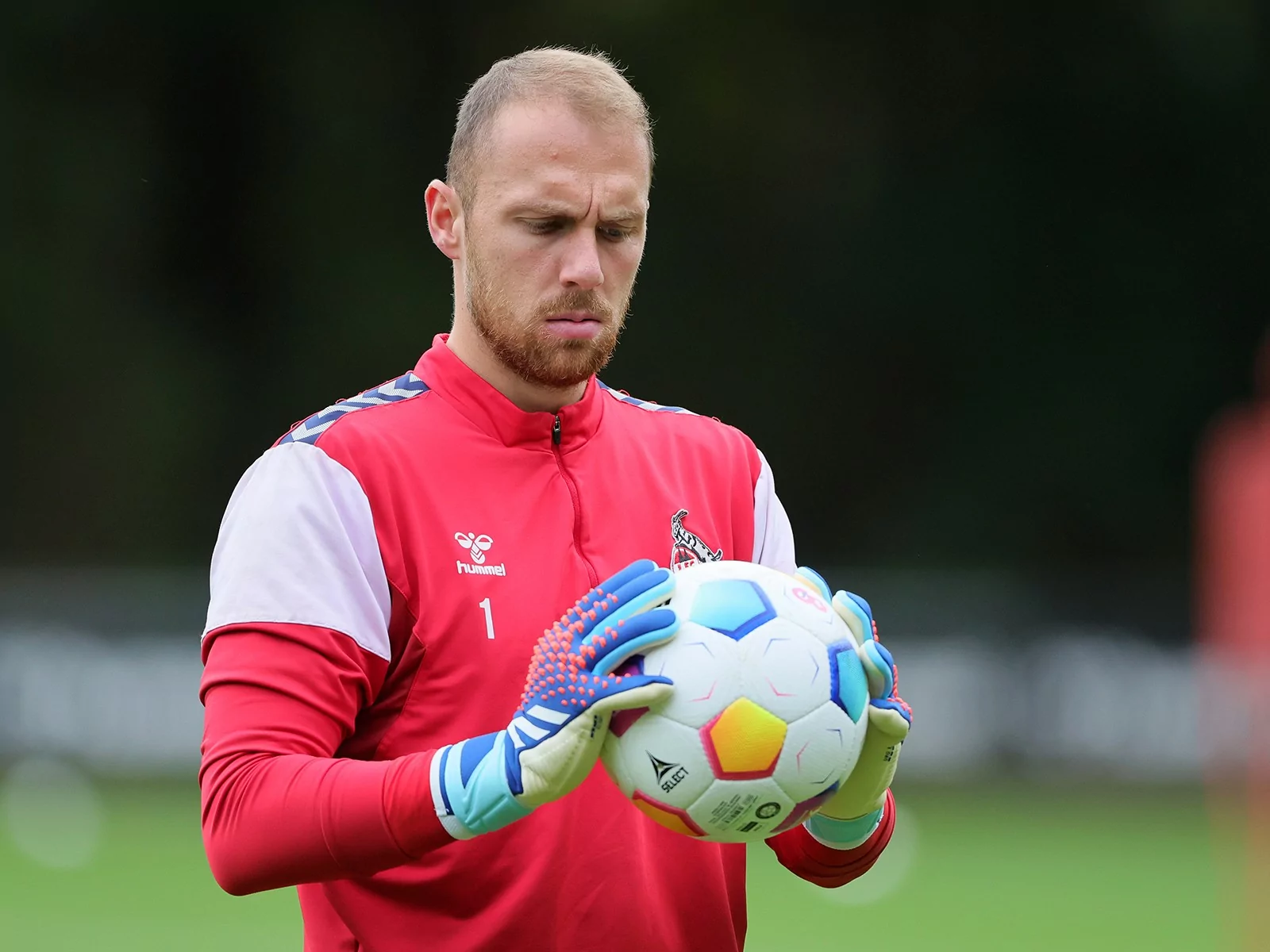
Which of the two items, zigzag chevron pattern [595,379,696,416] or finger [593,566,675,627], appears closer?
finger [593,566,675,627]

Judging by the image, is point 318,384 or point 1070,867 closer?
point 1070,867

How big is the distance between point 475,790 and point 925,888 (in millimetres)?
6530

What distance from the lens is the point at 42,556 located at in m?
14.8

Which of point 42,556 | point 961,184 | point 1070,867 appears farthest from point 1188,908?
point 42,556

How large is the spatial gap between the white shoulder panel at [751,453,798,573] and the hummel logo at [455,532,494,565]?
0.60 meters

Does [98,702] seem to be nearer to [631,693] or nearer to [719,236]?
[719,236]

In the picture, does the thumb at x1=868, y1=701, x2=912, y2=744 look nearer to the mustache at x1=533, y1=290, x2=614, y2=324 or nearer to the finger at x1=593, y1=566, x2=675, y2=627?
the finger at x1=593, y1=566, x2=675, y2=627

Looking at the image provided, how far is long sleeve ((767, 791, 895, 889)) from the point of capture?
3.07 meters

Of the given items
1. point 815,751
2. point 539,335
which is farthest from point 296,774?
point 539,335

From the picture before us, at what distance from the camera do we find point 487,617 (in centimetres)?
282

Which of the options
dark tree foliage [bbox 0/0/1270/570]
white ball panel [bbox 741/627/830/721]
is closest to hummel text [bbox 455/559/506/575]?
white ball panel [bbox 741/627/830/721]

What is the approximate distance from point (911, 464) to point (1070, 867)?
5.88m

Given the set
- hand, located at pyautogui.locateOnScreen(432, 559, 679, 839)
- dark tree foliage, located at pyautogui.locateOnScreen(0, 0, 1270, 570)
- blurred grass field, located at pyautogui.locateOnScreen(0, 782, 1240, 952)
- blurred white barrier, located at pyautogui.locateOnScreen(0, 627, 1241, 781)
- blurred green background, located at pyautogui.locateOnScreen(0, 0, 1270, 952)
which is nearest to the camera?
hand, located at pyautogui.locateOnScreen(432, 559, 679, 839)

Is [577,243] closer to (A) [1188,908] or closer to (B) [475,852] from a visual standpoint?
(B) [475,852]
